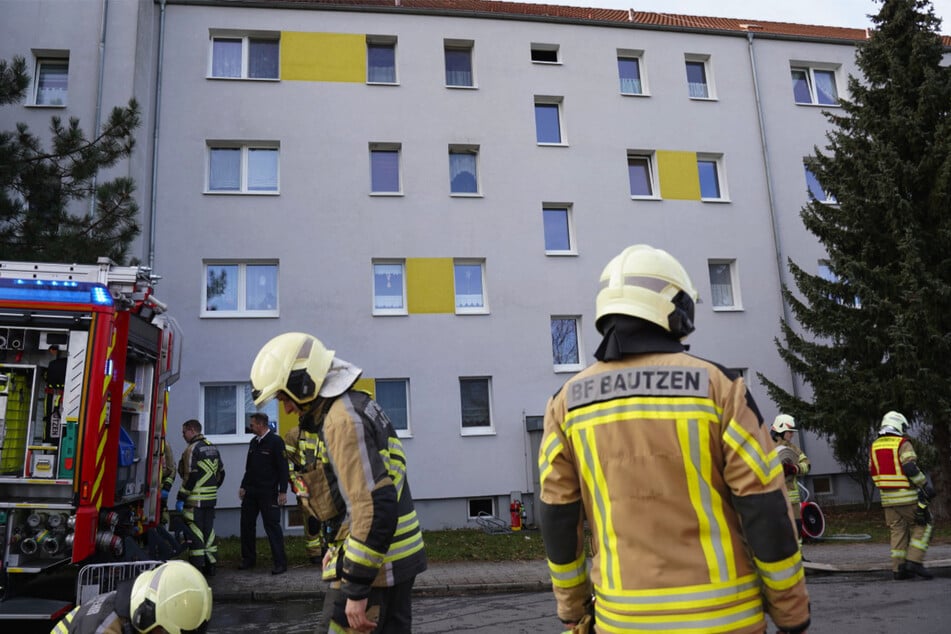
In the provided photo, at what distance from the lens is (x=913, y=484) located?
8.88 m

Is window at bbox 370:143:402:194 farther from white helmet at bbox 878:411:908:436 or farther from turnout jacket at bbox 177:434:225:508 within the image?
white helmet at bbox 878:411:908:436

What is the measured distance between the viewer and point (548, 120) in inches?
783

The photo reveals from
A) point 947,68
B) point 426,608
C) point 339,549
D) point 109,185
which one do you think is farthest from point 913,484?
point 109,185

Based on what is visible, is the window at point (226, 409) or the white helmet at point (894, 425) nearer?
the white helmet at point (894, 425)

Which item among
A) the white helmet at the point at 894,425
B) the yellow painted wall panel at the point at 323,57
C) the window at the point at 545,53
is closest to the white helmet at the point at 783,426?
the white helmet at the point at 894,425

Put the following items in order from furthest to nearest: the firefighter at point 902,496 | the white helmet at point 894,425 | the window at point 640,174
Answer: the window at point 640,174 → the white helmet at point 894,425 → the firefighter at point 902,496

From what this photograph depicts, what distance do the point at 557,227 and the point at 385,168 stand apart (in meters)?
4.55

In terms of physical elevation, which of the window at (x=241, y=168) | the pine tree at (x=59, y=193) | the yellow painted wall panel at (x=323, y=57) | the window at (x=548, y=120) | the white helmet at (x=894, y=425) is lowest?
the white helmet at (x=894, y=425)

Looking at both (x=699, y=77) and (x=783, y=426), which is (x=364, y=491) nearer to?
(x=783, y=426)

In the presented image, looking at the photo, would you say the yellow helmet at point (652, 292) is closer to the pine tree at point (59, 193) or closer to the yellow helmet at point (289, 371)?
the yellow helmet at point (289, 371)

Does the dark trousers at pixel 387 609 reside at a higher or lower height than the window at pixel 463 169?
lower

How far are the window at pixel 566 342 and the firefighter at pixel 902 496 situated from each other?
9.55m

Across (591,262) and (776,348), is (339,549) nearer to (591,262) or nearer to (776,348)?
(591,262)

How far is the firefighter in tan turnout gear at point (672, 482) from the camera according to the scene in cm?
231
